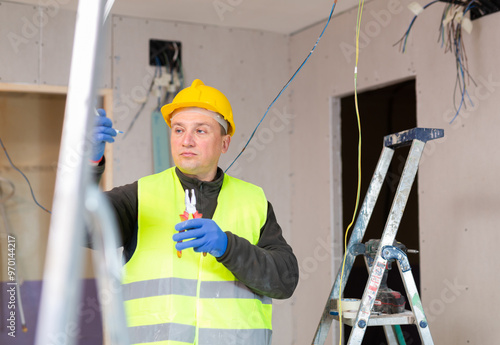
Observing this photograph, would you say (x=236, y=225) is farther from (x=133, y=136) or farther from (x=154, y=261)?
(x=133, y=136)

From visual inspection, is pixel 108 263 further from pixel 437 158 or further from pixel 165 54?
pixel 165 54

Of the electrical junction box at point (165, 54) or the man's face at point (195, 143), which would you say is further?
the electrical junction box at point (165, 54)

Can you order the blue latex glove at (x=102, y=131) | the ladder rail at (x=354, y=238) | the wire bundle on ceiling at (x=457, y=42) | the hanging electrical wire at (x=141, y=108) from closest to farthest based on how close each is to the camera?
1. the blue latex glove at (x=102, y=131)
2. the ladder rail at (x=354, y=238)
3. the wire bundle on ceiling at (x=457, y=42)
4. the hanging electrical wire at (x=141, y=108)

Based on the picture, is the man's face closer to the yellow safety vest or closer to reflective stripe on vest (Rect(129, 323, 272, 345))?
the yellow safety vest

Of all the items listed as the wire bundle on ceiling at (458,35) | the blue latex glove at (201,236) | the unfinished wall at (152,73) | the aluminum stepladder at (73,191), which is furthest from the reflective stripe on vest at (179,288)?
the unfinished wall at (152,73)

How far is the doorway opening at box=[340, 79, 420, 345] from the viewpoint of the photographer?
367 centimetres

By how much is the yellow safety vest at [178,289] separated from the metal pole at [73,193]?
3.53 ft

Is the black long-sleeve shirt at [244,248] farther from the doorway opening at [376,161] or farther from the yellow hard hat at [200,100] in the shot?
the doorway opening at [376,161]

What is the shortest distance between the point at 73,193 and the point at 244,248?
104cm

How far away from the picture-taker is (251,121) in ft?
14.8

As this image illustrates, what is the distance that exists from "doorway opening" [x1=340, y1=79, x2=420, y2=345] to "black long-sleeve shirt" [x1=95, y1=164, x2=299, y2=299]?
6.18 feet

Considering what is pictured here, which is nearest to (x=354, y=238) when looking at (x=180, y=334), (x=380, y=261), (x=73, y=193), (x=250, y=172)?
(x=380, y=261)

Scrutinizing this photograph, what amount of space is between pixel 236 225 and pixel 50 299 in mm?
1212

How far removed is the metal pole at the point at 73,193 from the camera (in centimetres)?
66
